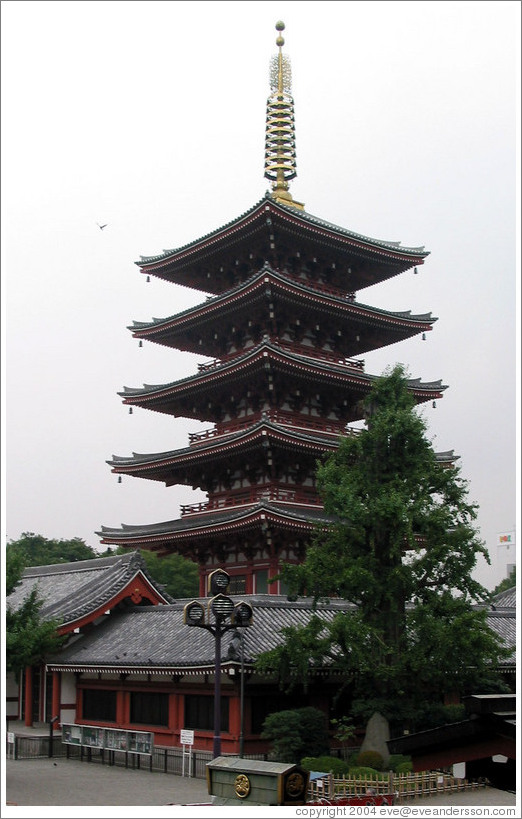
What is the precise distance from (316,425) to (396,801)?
19.3 metres

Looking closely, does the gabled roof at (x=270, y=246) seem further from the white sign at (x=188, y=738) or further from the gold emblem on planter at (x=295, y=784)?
the gold emblem on planter at (x=295, y=784)

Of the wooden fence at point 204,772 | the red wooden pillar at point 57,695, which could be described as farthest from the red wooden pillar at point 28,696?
the wooden fence at point 204,772

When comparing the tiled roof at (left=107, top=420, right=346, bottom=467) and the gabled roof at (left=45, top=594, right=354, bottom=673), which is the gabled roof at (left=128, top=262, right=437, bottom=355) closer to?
the tiled roof at (left=107, top=420, right=346, bottom=467)

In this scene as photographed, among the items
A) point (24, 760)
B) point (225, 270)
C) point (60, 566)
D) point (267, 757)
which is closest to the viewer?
point (267, 757)

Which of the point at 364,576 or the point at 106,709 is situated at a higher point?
the point at 364,576

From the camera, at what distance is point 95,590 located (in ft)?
122

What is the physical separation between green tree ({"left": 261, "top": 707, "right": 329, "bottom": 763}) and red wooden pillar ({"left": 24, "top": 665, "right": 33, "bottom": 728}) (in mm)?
13293

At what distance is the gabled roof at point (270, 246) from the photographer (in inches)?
1512

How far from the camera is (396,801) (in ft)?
70.8

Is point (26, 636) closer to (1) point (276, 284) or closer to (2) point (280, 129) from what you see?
(1) point (276, 284)

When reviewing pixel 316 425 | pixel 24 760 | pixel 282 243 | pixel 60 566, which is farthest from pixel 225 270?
pixel 24 760

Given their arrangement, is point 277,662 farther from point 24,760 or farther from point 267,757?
point 24,760

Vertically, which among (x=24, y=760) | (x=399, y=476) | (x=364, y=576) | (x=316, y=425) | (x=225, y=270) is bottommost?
(x=24, y=760)

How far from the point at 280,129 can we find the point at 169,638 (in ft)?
88.0
